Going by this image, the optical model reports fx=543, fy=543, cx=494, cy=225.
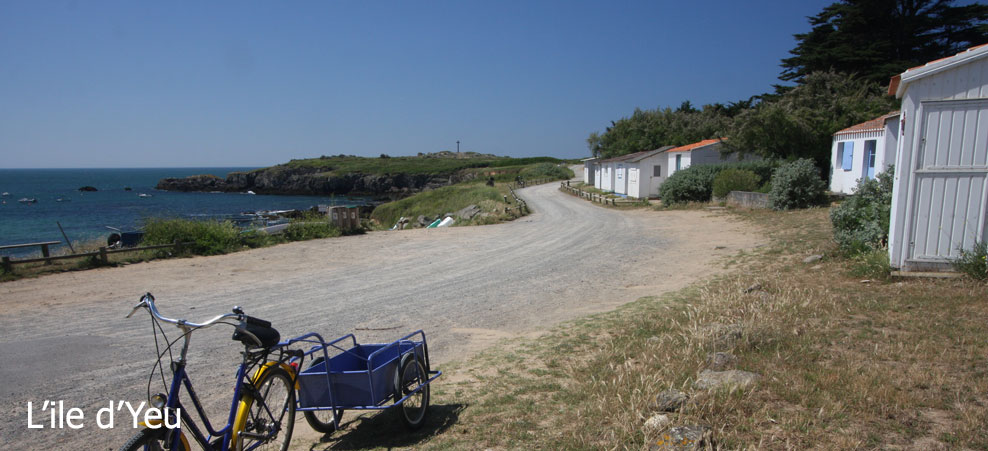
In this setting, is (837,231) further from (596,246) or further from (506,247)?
(506,247)

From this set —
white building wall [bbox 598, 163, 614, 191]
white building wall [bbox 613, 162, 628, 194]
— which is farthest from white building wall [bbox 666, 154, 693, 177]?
white building wall [bbox 598, 163, 614, 191]

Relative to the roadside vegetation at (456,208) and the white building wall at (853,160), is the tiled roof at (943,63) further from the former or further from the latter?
the roadside vegetation at (456,208)

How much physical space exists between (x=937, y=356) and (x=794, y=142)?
27.8m

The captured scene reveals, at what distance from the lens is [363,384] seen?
4.35 metres

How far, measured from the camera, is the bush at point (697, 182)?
1141 inches

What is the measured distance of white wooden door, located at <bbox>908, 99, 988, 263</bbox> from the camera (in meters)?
7.94

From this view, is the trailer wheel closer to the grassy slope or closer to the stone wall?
the stone wall

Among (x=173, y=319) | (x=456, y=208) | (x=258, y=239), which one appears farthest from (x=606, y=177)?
(x=173, y=319)

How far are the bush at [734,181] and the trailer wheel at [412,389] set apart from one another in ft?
83.4

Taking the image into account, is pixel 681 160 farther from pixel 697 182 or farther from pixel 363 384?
pixel 363 384

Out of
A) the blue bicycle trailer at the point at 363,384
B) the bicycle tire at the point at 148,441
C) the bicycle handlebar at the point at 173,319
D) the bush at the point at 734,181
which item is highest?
the bush at the point at 734,181

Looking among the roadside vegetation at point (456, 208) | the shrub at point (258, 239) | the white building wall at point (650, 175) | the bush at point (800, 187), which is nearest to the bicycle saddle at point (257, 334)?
the shrub at point (258, 239)

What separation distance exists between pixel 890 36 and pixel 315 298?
51532 millimetres

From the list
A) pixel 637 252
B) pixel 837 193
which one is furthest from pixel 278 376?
pixel 837 193
